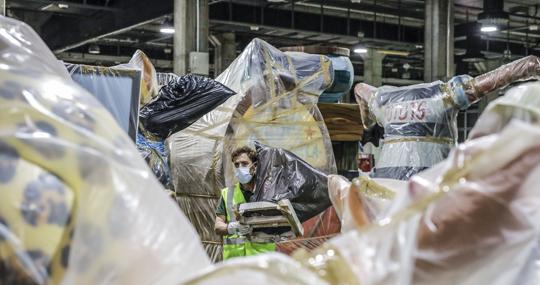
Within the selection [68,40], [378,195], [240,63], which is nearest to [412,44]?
[68,40]

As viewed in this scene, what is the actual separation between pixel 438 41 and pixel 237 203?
818cm

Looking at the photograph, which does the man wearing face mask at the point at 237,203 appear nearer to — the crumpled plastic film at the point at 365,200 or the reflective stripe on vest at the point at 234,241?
the reflective stripe on vest at the point at 234,241

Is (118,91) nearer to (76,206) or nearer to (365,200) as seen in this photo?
(365,200)

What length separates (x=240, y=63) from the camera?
244 inches

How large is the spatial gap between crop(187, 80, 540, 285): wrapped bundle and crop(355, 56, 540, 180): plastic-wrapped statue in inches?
Result: 176

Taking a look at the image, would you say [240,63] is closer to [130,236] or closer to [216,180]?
[216,180]

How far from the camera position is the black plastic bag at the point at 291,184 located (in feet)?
16.6

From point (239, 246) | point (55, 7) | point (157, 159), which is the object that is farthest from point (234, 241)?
point (55, 7)

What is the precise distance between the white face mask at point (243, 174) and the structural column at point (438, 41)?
7.72m

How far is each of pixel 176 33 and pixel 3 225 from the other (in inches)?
405

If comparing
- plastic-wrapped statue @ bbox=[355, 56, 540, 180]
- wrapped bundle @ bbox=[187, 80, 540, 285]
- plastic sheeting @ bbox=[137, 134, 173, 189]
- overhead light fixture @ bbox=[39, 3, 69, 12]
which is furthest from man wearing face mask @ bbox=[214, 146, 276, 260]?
overhead light fixture @ bbox=[39, 3, 69, 12]

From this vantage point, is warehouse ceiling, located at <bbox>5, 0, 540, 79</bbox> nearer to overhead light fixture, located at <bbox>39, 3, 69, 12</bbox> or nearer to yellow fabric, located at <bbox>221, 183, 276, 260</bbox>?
overhead light fixture, located at <bbox>39, 3, 69, 12</bbox>

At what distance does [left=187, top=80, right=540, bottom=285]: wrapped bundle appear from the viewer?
1000 mm

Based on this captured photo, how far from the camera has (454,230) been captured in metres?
1.03
